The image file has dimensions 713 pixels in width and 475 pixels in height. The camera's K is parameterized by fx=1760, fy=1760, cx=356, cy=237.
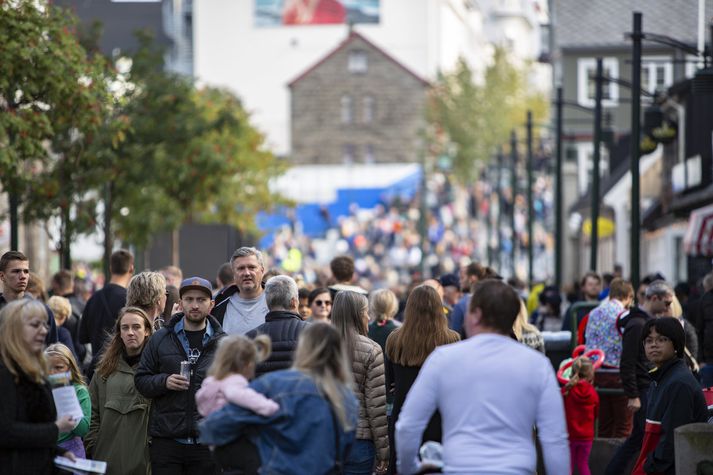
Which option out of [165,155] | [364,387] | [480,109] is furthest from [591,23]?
[364,387]

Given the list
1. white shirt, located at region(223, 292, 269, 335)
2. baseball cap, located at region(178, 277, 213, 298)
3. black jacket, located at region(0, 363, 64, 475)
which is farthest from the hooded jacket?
black jacket, located at region(0, 363, 64, 475)

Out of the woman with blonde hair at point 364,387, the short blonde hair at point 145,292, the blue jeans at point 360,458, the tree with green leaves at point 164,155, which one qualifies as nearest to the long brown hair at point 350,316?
the woman with blonde hair at point 364,387

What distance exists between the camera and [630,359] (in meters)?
14.4

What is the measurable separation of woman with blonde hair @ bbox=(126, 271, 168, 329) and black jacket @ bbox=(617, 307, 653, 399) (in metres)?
4.42

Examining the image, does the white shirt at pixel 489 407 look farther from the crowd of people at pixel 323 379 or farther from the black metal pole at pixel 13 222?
the black metal pole at pixel 13 222

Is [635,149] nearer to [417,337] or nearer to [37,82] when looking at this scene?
[37,82]

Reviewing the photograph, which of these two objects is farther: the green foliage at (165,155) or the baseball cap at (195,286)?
the green foliage at (165,155)

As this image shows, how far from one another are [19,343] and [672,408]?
13.5ft

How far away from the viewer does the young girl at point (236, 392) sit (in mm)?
7734

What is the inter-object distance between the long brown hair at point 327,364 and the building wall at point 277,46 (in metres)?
108

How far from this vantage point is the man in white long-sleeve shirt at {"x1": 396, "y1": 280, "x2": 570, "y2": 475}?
7371 millimetres

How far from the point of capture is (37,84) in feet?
63.6

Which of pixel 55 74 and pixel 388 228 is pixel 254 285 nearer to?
pixel 55 74

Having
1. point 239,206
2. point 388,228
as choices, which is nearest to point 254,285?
point 239,206
